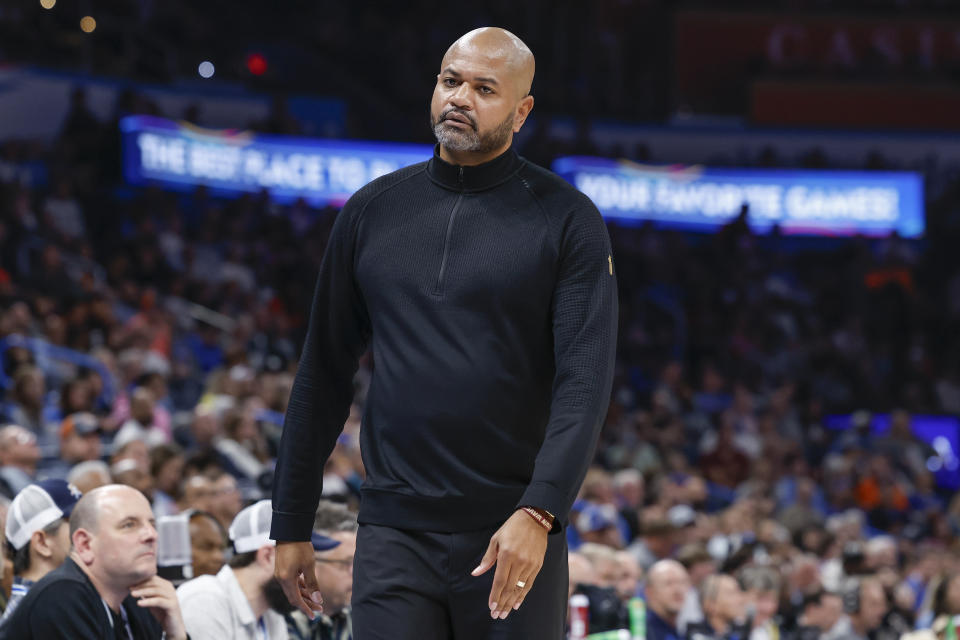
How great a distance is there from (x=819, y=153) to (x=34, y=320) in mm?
11281

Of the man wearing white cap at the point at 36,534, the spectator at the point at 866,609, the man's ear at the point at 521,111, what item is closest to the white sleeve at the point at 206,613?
the man wearing white cap at the point at 36,534

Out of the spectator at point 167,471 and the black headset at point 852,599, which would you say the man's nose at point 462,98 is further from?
the black headset at point 852,599

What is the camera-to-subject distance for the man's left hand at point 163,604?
415 cm

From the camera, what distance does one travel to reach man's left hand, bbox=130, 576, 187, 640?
4152 millimetres

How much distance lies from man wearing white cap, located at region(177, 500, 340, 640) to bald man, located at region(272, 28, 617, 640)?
205 centimetres

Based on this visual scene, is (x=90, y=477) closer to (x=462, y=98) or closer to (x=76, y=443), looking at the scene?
(x=76, y=443)

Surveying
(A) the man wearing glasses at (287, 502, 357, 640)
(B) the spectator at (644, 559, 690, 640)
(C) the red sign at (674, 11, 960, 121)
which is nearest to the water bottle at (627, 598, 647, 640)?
(B) the spectator at (644, 559, 690, 640)

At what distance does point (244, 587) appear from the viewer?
478 cm

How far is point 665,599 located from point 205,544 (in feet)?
8.70

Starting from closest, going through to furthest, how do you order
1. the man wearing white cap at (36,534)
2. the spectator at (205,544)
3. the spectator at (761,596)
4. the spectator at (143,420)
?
1. the man wearing white cap at (36,534)
2. the spectator at (205,544)
3. the spectator at (761,596)
4. the spectator at (143,420)

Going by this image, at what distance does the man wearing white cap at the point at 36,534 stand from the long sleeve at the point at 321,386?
2083 millimetres

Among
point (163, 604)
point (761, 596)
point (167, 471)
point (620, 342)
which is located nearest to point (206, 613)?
point (163, 604)

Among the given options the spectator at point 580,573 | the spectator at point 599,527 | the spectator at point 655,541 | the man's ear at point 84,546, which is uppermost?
the man's ear at point 84,546

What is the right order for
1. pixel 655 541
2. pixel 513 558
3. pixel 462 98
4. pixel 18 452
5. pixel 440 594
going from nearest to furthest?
1. pixel 513 558
2. pixel 440 594
3. pixel 462 98
4. pixel 18 452
5. pixel 655 541
